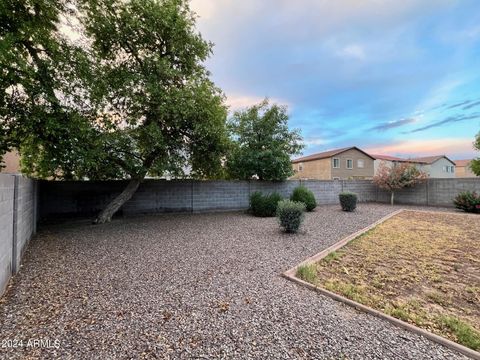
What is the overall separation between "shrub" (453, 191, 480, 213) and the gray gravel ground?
37.7ft

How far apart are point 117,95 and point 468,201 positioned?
16265mm

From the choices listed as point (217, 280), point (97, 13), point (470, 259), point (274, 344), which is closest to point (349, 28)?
point (470, 259)

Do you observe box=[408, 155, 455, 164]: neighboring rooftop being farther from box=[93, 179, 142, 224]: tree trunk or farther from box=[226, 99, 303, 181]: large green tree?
box=[93, 179, 142, 224]: tree trunk

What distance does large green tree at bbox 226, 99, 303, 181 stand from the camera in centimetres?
1261

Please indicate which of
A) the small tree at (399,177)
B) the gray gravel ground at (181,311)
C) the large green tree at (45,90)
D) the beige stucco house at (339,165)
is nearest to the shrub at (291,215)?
the gray gravel ground at (181,311)

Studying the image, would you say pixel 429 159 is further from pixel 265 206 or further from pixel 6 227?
pixel 6 227

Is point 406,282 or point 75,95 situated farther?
point 75,95

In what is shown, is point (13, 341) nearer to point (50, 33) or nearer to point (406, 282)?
point (406, 282)

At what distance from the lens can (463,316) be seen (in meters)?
2.83

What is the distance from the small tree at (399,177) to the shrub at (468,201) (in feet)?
7.57

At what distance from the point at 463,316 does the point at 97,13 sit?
435 inches

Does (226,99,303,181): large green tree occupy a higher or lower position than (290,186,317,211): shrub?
higher

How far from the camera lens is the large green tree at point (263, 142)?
12609 mm

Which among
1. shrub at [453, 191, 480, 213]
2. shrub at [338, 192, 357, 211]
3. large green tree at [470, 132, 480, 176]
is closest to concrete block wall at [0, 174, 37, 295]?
shrub at [338, 192, 357, 211]
